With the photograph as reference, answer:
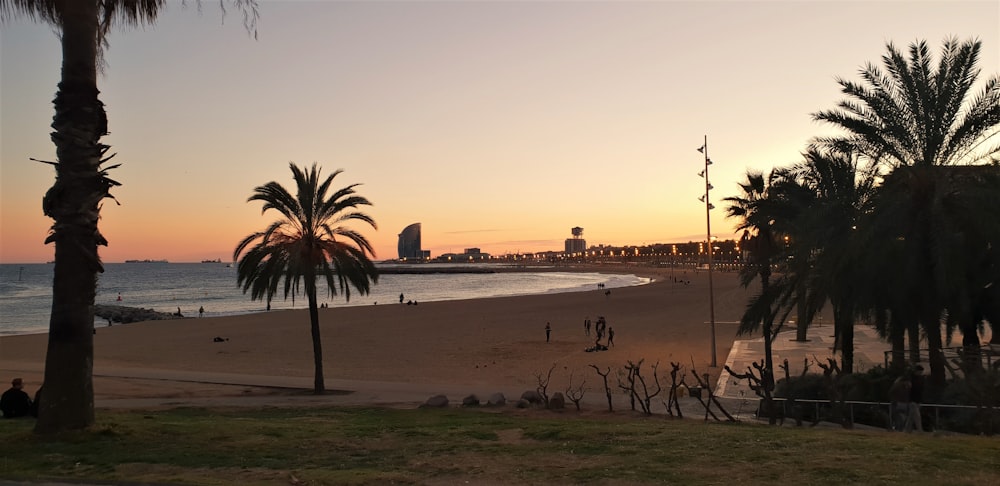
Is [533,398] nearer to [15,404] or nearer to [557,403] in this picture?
[557,403]

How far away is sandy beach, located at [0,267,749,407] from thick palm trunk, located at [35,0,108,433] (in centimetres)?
667

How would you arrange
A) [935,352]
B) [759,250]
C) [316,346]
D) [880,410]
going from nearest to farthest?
[880,410], [935,352], [316,346], [759,250]

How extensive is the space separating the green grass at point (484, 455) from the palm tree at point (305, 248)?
781 centimetres

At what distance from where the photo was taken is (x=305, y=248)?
706 inches

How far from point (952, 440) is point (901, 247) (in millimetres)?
6372

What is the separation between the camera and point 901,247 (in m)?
13.3

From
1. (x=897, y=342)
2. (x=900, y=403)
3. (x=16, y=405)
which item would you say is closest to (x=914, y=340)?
(x=897, y=342)

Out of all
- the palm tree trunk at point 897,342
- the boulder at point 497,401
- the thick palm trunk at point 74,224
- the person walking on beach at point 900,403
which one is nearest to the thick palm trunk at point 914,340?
the palm tree trunk at point 897,342

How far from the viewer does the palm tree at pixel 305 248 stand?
17.7 metres

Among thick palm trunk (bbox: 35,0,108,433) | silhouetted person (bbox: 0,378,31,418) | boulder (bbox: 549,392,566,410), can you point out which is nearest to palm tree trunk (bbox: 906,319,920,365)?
boulder (bbox: 549,392,566,410)

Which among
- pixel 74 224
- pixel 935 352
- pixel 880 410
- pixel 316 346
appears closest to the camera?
pixel 74 224

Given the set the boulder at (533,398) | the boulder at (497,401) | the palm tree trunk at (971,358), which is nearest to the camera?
the palm tree trunk at (971,358)

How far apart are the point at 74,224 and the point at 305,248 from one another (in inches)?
357

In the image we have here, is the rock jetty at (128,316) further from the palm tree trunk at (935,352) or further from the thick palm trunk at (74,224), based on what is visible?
the palm tree trunk at (935,352)
